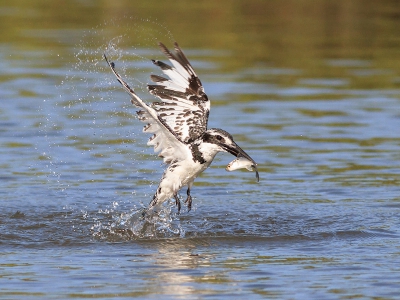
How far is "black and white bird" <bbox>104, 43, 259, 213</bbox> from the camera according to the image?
8.24 m

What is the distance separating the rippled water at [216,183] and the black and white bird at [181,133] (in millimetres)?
521

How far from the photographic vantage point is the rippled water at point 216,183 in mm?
7113

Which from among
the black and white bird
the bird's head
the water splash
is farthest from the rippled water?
the bird's head

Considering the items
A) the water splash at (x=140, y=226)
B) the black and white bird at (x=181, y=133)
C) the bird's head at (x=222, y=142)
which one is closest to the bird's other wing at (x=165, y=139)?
the black and white bird at (x=181, y=133)

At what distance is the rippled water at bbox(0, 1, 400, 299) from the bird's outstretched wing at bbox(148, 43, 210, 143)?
0.81m

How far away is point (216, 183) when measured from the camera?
10922 millimetres

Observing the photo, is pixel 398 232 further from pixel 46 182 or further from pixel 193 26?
pixel 193 26

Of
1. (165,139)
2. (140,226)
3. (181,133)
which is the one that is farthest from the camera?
(181,133)

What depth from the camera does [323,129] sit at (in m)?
13.7

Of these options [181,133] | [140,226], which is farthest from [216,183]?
[140,226]

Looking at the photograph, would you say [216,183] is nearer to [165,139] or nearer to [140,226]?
[140,226]

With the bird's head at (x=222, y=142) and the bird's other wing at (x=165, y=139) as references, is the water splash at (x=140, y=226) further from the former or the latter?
the bird's head at (x=222, y=142)

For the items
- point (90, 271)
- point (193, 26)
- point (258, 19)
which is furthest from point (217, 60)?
point (90, 271)

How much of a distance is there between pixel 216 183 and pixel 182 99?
2022 millimetres
